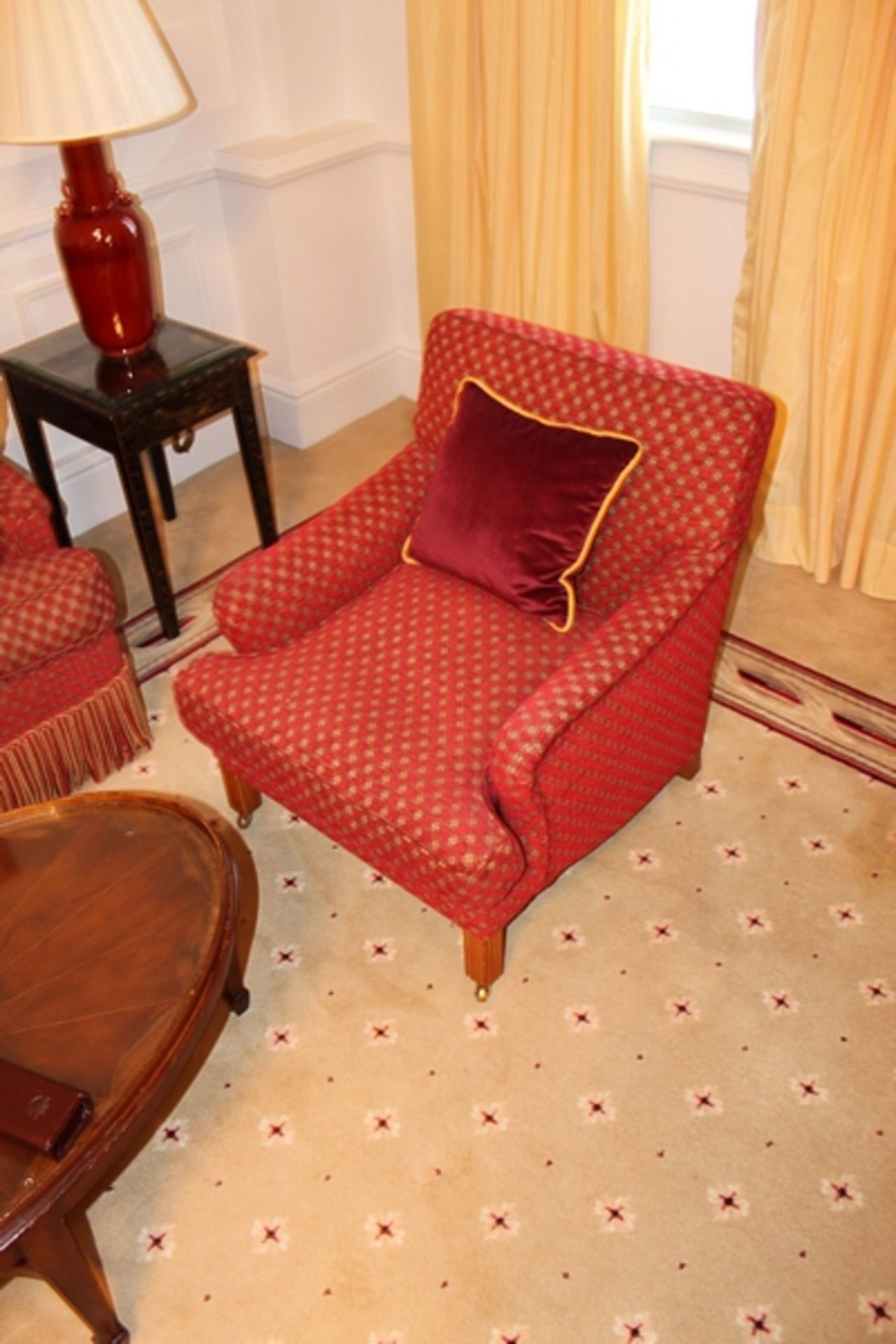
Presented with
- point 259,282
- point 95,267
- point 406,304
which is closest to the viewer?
point 95,267

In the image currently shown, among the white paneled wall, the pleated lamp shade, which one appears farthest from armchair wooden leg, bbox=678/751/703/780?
the pleated lamp shade

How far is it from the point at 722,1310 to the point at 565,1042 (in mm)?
505

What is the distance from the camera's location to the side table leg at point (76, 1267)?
153 cm

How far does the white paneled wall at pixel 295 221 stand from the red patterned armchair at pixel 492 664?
3.15 ft

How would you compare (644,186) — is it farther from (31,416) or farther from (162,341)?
(31,416)

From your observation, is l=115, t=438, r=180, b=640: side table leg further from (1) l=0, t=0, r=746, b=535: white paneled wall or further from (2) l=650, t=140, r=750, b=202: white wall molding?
(2) l=650, t=140, r=750, b=202: white wall molding

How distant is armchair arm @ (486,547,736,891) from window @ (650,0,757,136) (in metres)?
1.49

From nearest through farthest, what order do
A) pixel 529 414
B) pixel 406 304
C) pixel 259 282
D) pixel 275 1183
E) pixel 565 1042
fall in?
pixel 275 1183
pixel 565 1042
pixel 529 414
pixel 259 282
pixel 406 304

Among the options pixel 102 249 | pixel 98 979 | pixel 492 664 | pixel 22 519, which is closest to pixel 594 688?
pixel 492 664

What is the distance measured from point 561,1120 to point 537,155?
8.00ft

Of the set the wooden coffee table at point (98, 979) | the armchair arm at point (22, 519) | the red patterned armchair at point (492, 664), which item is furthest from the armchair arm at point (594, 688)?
the armchair arm at point (22, 519)

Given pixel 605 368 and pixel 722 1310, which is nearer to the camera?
pixel 722 1310

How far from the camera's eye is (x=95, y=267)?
268 centimetres

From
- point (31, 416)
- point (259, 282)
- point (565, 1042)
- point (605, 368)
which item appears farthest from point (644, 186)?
point (565, 1042)
